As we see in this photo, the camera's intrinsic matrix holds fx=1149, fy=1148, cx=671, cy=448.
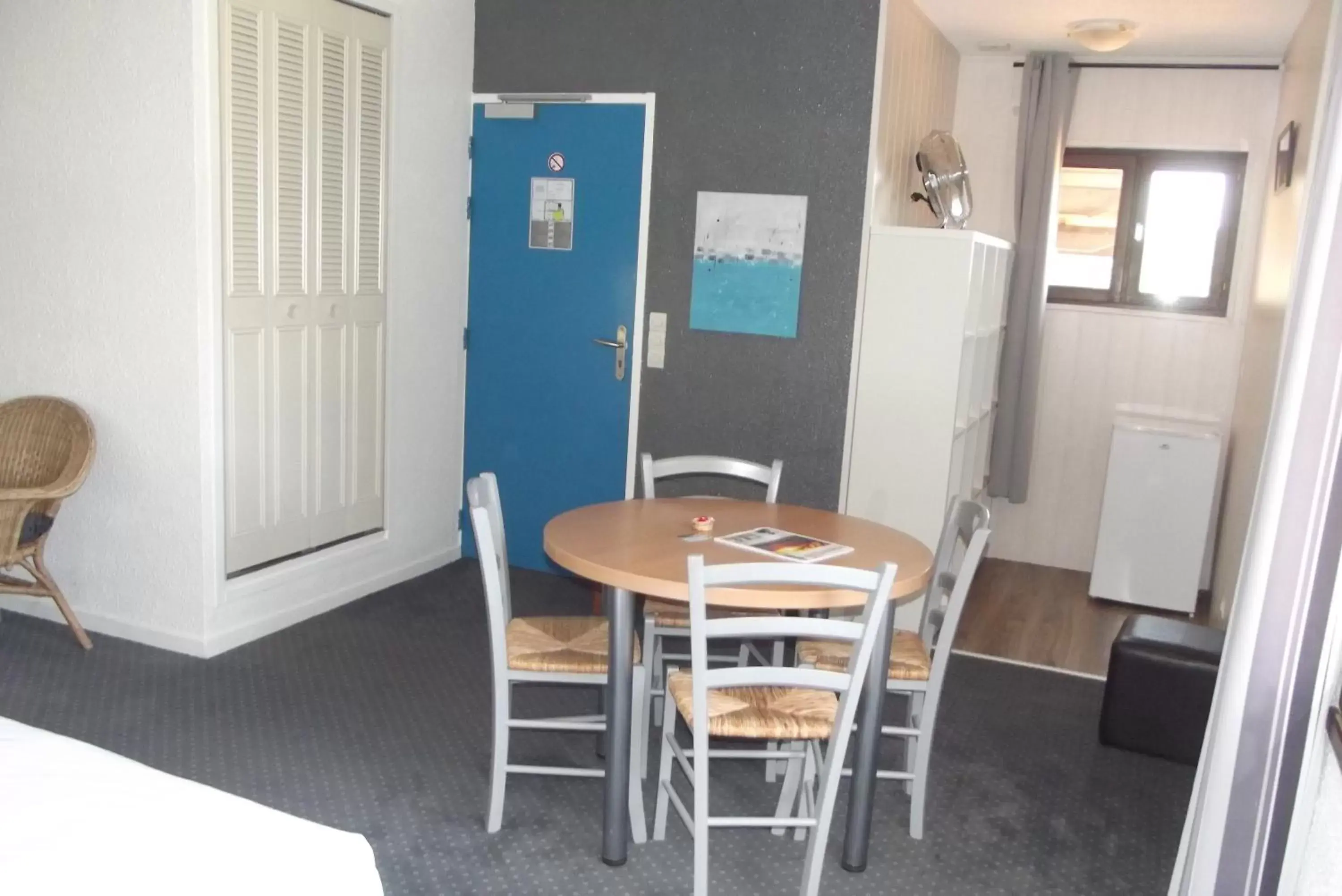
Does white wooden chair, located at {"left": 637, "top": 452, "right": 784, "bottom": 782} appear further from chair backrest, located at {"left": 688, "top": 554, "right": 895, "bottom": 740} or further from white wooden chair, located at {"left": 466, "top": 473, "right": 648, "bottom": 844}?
chair backrest, located at {"left": 688, "top": 554, "right": 895, "bottom": 740}

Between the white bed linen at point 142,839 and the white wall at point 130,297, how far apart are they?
2.18 m

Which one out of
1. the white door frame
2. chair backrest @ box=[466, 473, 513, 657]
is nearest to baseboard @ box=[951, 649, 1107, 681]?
the white door frame

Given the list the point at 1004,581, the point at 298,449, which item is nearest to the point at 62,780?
the point at 298,449

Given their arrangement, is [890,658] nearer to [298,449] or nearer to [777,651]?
[777,651]

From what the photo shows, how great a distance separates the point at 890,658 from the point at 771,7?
266 cm

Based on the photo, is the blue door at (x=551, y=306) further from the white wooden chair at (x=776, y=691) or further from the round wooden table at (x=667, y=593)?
the white wooden chair at (x=776, y=691)

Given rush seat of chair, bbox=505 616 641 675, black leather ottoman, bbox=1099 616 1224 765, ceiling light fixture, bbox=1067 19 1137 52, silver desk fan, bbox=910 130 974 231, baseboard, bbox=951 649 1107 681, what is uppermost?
ceiling light fixture, bbox=1067 19 1137 52

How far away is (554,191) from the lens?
4852 mm

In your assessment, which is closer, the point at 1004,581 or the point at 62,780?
the point at 62,780

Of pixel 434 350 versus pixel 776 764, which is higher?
pixel 434 350

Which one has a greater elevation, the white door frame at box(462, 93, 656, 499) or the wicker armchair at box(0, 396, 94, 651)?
the white door frame at box(462, 93, 656, 499)

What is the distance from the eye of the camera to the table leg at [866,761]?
2.71 metres

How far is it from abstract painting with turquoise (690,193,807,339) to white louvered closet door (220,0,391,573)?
128cm

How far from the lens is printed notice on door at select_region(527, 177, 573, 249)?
4832 mm
